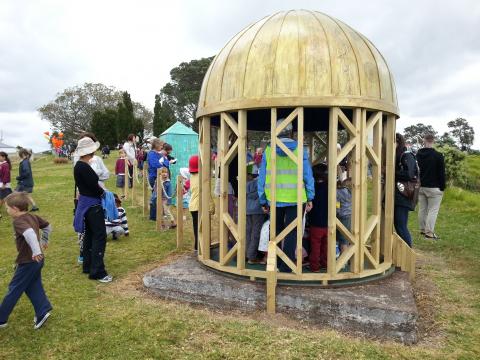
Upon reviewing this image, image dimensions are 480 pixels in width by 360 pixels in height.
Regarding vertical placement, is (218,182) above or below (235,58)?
below

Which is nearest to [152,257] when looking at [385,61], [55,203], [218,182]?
[218,182]

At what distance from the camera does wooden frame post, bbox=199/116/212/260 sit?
21.0ft

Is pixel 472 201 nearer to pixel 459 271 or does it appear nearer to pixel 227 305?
pixel 459 271

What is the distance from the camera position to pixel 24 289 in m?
4.74

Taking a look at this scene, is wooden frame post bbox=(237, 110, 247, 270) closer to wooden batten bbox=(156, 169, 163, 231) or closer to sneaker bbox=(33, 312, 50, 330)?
sneaker bbox=(33, 312, 50, 330)

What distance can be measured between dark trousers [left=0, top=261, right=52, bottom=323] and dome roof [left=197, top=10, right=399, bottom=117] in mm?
3145

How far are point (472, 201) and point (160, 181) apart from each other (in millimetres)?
11948

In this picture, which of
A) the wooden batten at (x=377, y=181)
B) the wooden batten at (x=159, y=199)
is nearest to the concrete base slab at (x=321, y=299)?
the wooden batten at (x=377, y=181)

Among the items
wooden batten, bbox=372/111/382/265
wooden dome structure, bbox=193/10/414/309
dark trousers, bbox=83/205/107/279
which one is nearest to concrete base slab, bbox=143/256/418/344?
wooden dome structure, bbox=193/10/414/309

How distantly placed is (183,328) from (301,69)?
3.55m

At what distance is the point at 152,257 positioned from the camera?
7.94m

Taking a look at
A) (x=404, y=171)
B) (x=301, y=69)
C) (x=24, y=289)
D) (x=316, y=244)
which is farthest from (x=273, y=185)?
(x=24, y=289)

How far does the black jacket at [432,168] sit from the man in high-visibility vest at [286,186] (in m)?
5.26

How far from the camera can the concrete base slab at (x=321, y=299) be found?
472cm
